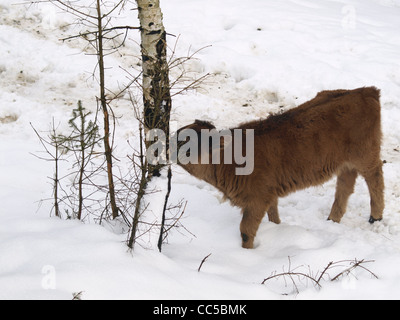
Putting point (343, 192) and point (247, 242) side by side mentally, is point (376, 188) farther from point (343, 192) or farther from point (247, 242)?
point (247, 242)

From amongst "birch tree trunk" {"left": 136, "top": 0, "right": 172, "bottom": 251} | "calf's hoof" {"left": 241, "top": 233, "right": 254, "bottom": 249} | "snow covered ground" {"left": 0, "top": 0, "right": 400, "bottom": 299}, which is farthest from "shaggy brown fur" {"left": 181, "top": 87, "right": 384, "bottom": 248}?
"birch tree trunk" {"left": 136, "top": 0, "right": 172, "bottom": 251}

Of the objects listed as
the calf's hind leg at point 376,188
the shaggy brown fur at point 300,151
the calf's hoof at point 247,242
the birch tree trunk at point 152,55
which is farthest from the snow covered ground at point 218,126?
the birch tree trunk at point 152,55

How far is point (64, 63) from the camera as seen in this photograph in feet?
28.4

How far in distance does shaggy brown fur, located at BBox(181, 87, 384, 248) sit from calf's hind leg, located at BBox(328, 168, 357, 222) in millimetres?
303

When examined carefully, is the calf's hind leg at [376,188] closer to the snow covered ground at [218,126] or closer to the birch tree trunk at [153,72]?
the snow covered ground at [218,126]

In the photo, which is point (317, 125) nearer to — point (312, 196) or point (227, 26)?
point (312, 196)

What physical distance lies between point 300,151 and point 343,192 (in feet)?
3.52

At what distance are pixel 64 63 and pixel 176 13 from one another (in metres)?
3.15

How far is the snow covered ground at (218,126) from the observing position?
141 inches

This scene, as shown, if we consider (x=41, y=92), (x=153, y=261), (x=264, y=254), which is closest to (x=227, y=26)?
(x=41, y=92)

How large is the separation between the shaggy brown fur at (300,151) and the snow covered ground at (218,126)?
593 millimetres

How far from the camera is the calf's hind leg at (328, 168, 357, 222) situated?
5.48 m

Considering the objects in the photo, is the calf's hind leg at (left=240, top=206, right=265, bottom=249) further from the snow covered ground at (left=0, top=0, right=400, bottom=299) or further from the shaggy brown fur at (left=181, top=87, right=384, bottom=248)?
the snow covered ground at (left=0, top=0, right=400, bottom=299)

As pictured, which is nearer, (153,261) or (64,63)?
(153,261)
